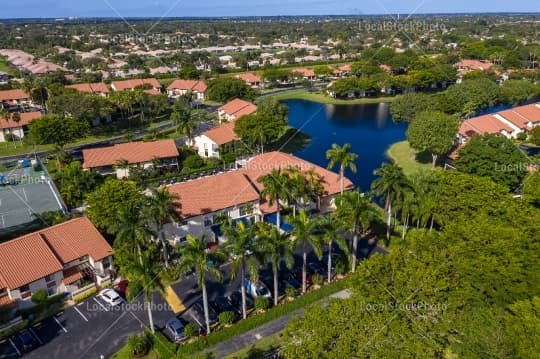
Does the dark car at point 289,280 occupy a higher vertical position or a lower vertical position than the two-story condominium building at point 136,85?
lower

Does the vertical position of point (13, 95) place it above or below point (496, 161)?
above

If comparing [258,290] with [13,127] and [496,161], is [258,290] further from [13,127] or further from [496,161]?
[13,127]

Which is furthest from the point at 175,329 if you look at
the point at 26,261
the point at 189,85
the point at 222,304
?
the point at 189,85

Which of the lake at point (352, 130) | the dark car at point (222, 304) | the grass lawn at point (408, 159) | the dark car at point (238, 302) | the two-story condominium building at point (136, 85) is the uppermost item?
the two-story condominium building at point (136, 85)

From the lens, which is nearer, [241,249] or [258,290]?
[241,249]

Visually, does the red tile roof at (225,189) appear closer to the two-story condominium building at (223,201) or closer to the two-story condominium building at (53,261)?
the two-story condominium building at (223,201)

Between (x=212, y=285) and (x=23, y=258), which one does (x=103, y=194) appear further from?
(x=212, y=285)

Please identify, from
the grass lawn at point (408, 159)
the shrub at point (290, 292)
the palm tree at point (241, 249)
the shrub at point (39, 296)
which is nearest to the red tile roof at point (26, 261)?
the shrub at point (39, 296)
